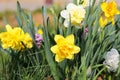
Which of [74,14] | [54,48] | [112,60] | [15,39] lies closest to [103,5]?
[74,14]

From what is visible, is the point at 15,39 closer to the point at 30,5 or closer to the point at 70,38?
the point at 70,38

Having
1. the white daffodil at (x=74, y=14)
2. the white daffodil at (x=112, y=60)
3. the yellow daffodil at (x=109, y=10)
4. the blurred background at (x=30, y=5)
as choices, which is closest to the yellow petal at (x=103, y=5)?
the yellow daffodil at (x=109, y=10)

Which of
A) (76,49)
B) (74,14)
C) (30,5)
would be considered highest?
(74,14)

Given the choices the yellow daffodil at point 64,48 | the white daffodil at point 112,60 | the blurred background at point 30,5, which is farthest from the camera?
the blurred background at point 30,5

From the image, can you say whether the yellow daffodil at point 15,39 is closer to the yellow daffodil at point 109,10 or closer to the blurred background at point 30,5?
the yellow daffodil at point 109,10

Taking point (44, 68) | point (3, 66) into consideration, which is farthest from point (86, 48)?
point (3, 66)

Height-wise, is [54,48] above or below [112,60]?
above

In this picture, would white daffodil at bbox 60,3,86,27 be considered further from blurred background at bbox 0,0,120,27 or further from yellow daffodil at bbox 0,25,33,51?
blurred background at bbox 0,0,120,27
